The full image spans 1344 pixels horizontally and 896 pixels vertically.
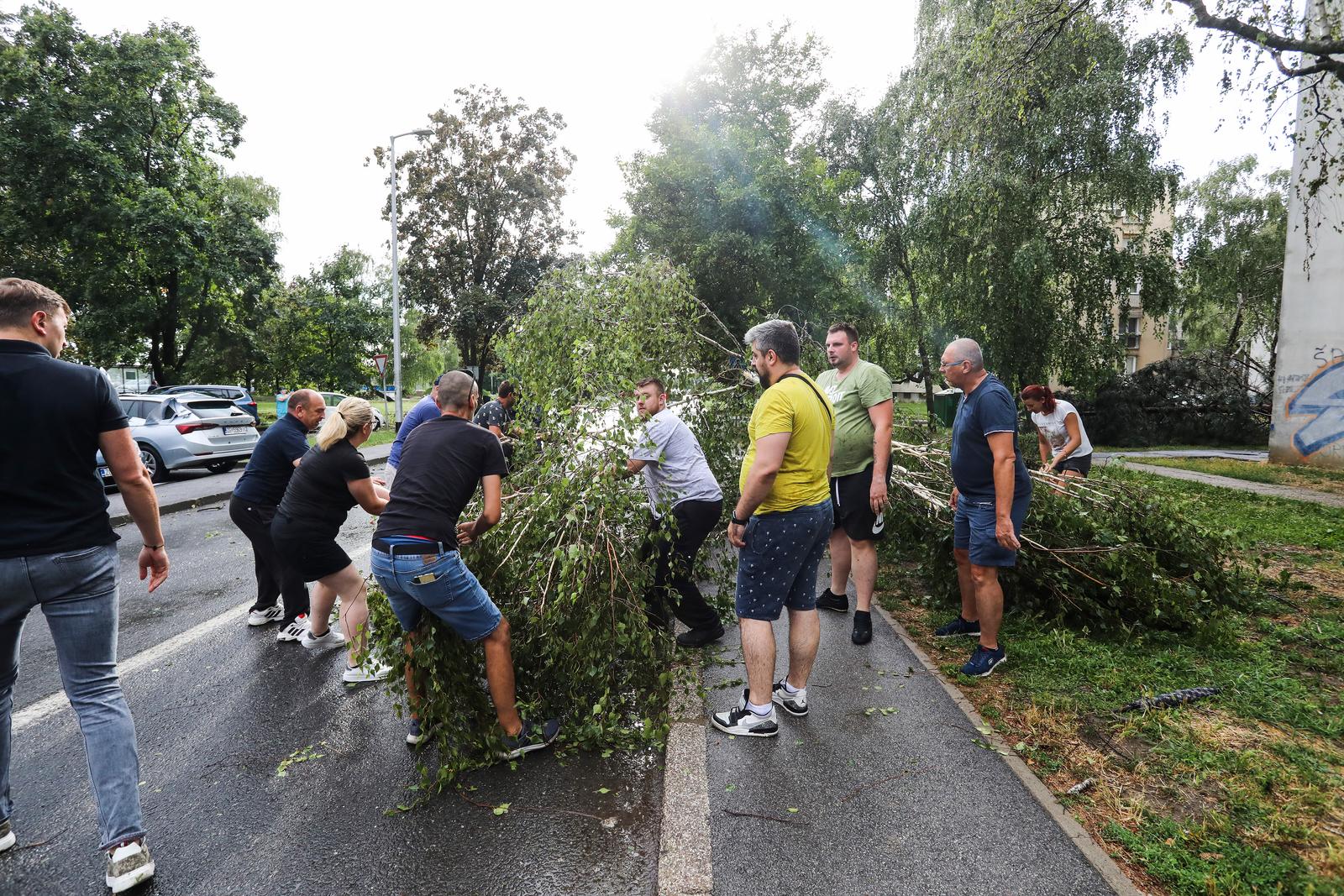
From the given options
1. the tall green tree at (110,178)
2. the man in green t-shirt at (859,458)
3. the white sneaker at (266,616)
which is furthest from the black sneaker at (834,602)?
the tall green tree at (110,178)

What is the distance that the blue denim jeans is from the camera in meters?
2.49

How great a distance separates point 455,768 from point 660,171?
2034cm

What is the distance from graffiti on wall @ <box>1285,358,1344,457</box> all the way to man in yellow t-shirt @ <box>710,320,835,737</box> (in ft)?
51.2

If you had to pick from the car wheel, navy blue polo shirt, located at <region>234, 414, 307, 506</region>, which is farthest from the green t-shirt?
the car wheel

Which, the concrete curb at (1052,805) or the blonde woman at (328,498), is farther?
the blonde woman at (328,498)

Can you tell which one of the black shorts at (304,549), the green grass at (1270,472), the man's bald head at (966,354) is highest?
the man's bald head at (966,354)

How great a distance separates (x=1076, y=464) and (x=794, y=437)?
14.5ft

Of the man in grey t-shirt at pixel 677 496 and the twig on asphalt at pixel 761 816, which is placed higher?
the man in grey t-shirt at pixel 677 496

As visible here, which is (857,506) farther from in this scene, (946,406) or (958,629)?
(946,406)

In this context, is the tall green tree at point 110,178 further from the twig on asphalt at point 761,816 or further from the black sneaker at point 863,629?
the twig on asphalt at point 761,816

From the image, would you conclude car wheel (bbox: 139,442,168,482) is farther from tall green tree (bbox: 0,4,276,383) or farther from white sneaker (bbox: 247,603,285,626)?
tall green tree (bbox: 0,4,276,383)

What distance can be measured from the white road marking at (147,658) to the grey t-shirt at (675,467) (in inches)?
130

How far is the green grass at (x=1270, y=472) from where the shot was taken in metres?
11.9

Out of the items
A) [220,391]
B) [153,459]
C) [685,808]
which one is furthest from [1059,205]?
[220,391]
